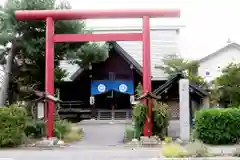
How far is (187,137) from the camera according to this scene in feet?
55.3

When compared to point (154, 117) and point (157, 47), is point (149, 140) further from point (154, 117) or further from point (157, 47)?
point (157, 47)

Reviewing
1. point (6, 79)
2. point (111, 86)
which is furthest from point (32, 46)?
point (111, 86)

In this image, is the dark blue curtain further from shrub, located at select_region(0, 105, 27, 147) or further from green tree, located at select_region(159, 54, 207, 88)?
shrub, located at select_region(0, 105, 27, 147)

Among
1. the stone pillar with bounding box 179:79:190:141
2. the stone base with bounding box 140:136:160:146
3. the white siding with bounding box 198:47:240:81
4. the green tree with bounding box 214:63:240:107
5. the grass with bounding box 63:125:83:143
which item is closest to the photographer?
the stone base with bounding box 140:136:160:146

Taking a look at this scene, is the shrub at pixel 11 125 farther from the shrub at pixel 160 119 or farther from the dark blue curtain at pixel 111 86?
the dark blue curtain at pixel 111 86

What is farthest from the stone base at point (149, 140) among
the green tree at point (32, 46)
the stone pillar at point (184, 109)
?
the green tree at point (32, 46)

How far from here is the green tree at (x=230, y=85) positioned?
28938mm

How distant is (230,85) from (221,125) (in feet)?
46.2

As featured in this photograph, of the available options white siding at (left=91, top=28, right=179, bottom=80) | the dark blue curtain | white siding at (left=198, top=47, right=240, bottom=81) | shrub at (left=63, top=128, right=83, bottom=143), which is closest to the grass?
shrub at (left=63, top=128, right=83, bottom=143)

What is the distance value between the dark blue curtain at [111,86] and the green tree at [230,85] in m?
6.89

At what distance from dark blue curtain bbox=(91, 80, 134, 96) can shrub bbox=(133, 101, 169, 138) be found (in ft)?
43.4

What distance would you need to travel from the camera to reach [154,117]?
17484mm

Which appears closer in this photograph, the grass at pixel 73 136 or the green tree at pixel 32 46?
the grass at pixel 73 136

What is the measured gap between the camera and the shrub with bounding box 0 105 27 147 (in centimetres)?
1592
